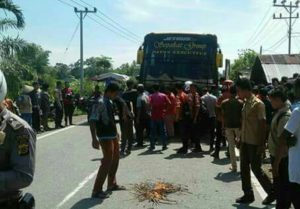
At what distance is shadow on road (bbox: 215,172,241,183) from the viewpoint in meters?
9.16

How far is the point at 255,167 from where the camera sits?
7141mm

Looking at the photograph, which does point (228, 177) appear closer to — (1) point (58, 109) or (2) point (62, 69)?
(1) point (58, 109)

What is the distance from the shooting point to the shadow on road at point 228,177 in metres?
9.16

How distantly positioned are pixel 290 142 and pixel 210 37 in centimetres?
A: 1136

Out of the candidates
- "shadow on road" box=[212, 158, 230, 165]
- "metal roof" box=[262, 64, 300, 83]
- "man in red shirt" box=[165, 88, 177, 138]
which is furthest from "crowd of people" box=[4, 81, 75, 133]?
"metal roof" box=[262, 64, 300, 83]

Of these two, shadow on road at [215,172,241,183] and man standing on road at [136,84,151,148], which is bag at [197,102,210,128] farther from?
shadow on road at [215,172,241,183]

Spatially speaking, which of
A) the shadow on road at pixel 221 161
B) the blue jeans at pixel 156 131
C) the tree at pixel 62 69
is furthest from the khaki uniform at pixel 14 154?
the tree at pixel 62 69

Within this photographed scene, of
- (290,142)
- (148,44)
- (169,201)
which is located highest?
(148,44)

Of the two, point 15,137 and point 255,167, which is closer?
point 15,137

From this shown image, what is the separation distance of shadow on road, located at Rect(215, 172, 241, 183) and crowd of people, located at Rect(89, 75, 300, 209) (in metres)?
0.25

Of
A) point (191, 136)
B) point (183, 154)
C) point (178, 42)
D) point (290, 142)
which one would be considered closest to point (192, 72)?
point (178, 42)

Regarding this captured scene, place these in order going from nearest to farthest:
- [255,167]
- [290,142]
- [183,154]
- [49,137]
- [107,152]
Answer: [290,142], [255,167], [107,152], [183,154], [49,137]

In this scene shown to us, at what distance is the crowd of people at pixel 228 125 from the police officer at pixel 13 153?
2.89 meters

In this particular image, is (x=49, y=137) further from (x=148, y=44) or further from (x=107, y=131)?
(x=107, y=131)
